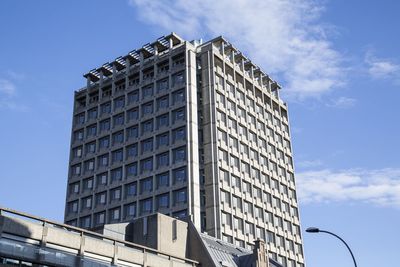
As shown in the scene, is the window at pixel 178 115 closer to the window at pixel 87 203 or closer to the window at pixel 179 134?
the window at pixel 179 134

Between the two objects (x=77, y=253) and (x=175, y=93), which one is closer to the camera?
(x=77, y=253)

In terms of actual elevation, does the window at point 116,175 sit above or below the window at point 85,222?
above

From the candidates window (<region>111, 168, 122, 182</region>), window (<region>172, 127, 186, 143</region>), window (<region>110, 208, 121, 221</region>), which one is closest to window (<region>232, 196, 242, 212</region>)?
window (<region>172, 127, 186, 143</region>)

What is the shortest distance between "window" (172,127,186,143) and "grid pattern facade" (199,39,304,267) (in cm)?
345

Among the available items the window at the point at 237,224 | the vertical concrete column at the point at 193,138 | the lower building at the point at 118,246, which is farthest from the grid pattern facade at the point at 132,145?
the lower building at the point at 118,246

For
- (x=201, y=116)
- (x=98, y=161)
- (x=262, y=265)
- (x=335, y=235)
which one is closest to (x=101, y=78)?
(x=98, y=161)

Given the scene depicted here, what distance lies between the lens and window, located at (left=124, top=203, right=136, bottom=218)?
79.3 metres

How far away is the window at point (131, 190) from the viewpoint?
81188 mm

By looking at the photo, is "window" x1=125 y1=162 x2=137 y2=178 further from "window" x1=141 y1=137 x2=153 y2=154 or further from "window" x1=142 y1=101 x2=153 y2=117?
"window" x1=142 y1=101 x2=153 y2=117

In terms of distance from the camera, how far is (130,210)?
79938 millimetres

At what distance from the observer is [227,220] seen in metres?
76.9

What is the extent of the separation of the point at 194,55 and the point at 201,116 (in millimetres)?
9821

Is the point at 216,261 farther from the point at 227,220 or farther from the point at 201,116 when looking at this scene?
the point at 201,116

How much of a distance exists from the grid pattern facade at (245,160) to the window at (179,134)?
11.3 ft
